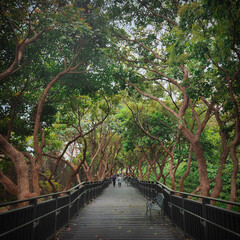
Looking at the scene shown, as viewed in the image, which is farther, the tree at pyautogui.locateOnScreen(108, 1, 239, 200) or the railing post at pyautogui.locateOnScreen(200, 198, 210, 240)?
the tree at pyautogui.locateOnScreen(108, 1, 239, 200)

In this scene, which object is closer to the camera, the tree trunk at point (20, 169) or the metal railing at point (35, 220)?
the metal railing at point (35, 220)

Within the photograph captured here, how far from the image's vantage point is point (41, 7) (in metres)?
7.30

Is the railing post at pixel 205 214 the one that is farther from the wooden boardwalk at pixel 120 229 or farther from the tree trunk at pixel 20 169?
the tree trunk at pixel 20 169

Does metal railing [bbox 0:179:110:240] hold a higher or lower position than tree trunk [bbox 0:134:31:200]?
lower

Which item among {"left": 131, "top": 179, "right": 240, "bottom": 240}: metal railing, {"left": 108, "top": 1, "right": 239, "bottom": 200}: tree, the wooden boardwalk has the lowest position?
the wooden boardwalk

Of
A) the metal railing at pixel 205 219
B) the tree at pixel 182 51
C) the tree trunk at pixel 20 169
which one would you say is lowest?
the metal railing at pixel 205 219

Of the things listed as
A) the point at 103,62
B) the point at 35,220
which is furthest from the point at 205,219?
the point at 103,62

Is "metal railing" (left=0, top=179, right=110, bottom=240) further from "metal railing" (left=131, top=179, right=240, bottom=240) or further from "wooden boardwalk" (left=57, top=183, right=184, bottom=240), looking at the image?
"metal railing" (left=131, top=179, right=240, bottom=240)

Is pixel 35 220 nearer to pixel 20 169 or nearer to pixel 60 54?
→ pixel 20 169

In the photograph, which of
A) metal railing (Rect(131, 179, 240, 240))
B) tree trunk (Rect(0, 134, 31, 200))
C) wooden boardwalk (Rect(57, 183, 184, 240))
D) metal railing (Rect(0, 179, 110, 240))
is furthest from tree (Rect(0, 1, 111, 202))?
metal railing (Rect(131, 179, 240, 240))

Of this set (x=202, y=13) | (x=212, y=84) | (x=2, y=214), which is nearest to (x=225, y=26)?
(x=202, y=13)

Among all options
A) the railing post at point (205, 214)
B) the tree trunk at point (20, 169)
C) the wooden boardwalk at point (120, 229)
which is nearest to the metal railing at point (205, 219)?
the railing post at point (205, 214)

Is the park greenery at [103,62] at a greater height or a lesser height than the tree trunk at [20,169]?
greater

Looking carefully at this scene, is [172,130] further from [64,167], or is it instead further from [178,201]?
[64,167]
